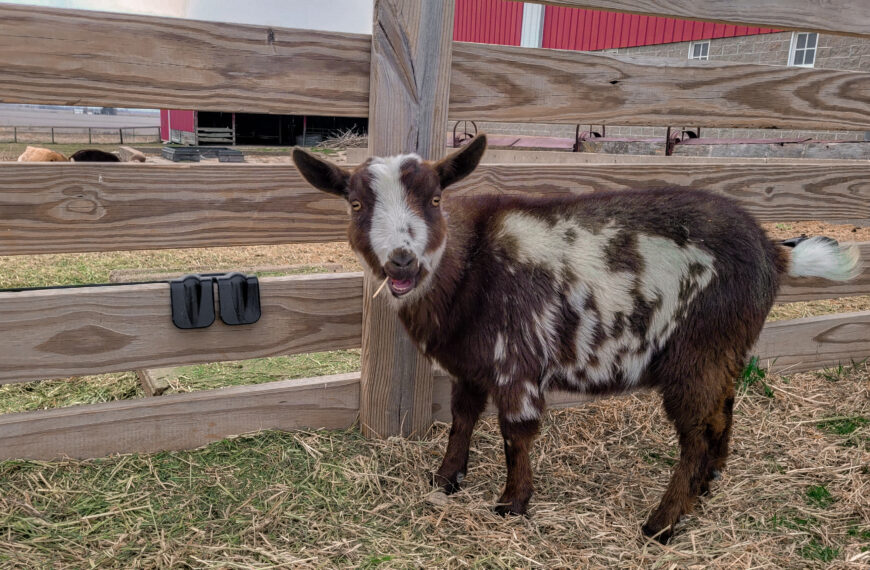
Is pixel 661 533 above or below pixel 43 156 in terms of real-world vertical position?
below

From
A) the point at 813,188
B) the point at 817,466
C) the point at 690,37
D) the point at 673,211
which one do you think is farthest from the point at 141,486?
the point at 690,37

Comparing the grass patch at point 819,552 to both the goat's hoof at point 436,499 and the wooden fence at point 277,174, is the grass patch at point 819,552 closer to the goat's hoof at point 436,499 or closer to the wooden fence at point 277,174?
the goat's hoof at point 436,499

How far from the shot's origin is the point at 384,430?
3.34 meters

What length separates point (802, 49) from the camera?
1341 centimetres

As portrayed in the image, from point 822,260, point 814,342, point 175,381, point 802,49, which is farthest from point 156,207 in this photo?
point 802,49

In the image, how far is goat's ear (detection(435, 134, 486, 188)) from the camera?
2588 millimetres

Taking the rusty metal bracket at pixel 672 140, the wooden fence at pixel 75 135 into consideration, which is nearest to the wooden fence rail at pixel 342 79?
the rusty metal bracket at pixel 672 140

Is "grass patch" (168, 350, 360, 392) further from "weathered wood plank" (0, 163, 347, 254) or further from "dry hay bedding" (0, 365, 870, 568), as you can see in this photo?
"weathered wood plank" (0, 163, 347, 254)

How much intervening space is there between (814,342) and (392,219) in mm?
3182

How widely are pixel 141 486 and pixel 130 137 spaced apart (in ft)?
89.6

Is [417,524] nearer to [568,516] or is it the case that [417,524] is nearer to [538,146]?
[568,516]

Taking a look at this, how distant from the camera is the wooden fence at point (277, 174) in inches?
105

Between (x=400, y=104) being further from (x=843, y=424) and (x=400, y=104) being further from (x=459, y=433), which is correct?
(x=843, y=424)

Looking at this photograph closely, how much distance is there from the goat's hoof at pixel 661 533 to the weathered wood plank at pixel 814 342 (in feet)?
5.87
